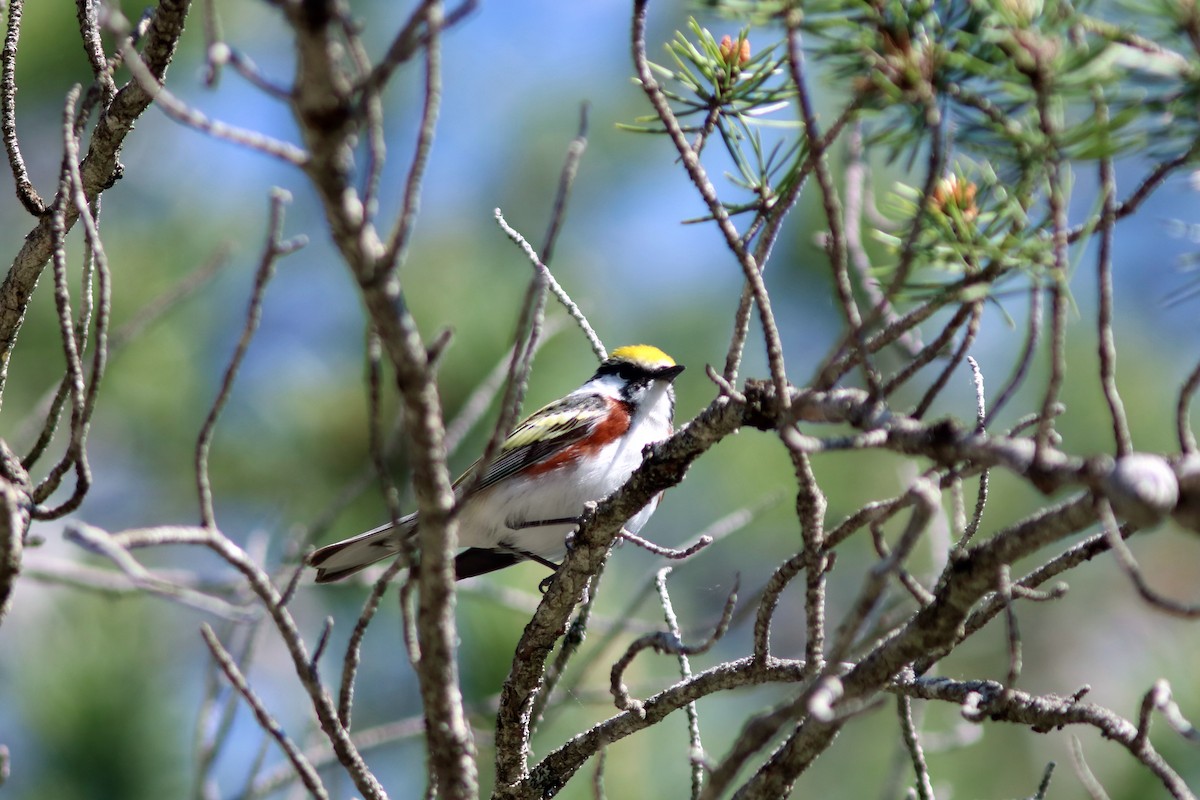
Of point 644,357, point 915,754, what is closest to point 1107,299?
point 915,754

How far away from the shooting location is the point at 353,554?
3.65m

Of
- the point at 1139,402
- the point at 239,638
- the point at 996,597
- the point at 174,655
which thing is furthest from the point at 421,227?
the point at 996,597

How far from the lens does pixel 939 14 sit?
1.45 meters

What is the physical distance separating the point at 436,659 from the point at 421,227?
5011 millimetres

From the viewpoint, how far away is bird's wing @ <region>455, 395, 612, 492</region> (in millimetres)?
4094

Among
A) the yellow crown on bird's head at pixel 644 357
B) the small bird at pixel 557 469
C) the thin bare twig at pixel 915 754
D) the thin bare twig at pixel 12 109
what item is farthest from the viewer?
the yellow crown on bird's head at pixel 644 357

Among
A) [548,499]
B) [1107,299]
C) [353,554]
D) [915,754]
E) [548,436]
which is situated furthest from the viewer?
[548,436]

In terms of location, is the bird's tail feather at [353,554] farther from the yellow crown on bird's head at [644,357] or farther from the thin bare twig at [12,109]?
the thin bare twig at [12,109]

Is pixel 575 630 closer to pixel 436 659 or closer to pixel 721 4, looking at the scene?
pixel 436 659

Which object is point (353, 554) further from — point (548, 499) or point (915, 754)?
point (915, 754)

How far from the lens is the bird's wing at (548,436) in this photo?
409 cm

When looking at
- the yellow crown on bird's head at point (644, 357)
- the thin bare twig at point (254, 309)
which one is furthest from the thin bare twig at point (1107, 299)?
the yellow crown on bird's head at point (644, 357)

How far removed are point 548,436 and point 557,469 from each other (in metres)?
0.15

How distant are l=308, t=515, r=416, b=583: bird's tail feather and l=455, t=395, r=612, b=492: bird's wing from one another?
1.64ft
